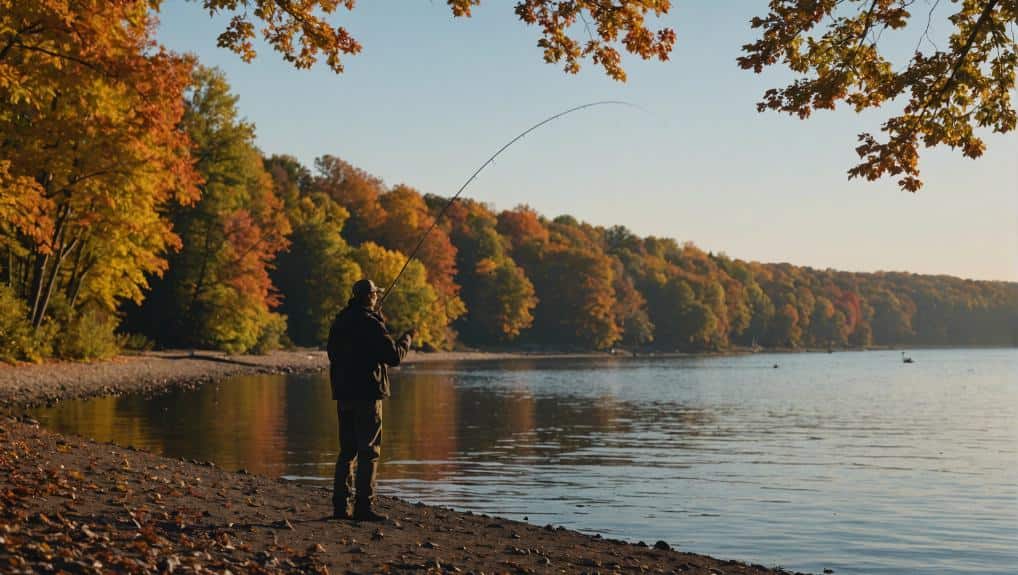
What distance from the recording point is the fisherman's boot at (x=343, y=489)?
37.1 ft

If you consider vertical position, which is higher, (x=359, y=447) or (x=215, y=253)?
(x=215, y=253)

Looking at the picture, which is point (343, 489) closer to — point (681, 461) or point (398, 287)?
point (681, 461)

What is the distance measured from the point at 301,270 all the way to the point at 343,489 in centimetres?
7603

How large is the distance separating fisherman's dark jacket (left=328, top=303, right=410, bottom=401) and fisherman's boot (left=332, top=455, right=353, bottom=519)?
861 millimetres

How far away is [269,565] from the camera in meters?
8.54

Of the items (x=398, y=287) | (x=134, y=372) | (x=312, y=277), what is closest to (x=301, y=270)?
(x=312, y=277)

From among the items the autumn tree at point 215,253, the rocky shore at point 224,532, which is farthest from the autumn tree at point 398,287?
the rocky shore at point 224,532

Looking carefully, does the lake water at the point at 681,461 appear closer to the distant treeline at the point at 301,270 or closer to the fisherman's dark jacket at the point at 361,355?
the fisherman's dark jacket at the point at 361,355

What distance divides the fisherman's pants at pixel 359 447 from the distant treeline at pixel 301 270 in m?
18.4

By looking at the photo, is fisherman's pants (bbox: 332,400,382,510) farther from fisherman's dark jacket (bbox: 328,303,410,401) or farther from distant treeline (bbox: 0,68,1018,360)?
distant treeline (bbox: 0,68,1018,360)

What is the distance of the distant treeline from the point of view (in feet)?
124

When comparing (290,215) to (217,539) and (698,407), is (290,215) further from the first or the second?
(217,539)

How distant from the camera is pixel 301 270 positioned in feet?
281

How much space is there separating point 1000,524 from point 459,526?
8792mm
